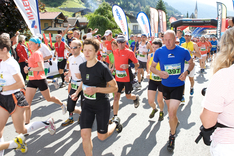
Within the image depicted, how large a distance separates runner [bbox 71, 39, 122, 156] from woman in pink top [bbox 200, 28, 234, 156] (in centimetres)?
161

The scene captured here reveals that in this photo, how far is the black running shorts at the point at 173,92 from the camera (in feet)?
11.5

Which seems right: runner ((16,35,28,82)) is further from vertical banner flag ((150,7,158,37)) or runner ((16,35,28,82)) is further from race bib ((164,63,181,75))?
vertical banner flag ((150,7,158,37))

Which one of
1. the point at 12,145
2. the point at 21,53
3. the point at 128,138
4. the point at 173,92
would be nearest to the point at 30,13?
the point at 21,53

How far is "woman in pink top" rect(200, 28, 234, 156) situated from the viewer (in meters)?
1.33

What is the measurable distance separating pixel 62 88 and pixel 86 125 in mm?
5350

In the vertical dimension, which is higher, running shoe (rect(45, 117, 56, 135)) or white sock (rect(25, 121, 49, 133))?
white sock (rect(25, 121, 49, 133))

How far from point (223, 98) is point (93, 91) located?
1.75m

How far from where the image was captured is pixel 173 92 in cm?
356

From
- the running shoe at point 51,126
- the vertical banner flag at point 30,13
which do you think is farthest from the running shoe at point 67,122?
the vertical banner flag at point 30,13

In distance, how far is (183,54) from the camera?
11.8 feet

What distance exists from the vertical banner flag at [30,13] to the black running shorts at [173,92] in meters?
6.03

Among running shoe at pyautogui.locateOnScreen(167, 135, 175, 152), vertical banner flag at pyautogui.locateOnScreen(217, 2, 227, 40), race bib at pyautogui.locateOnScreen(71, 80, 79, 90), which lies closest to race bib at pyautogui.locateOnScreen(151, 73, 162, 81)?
running shoe at pyautogui.locateOnScreen(167, 135, 175, 152)

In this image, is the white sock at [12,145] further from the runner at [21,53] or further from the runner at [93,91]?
the runner at [21,53]

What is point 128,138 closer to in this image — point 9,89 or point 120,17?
point 9,89
